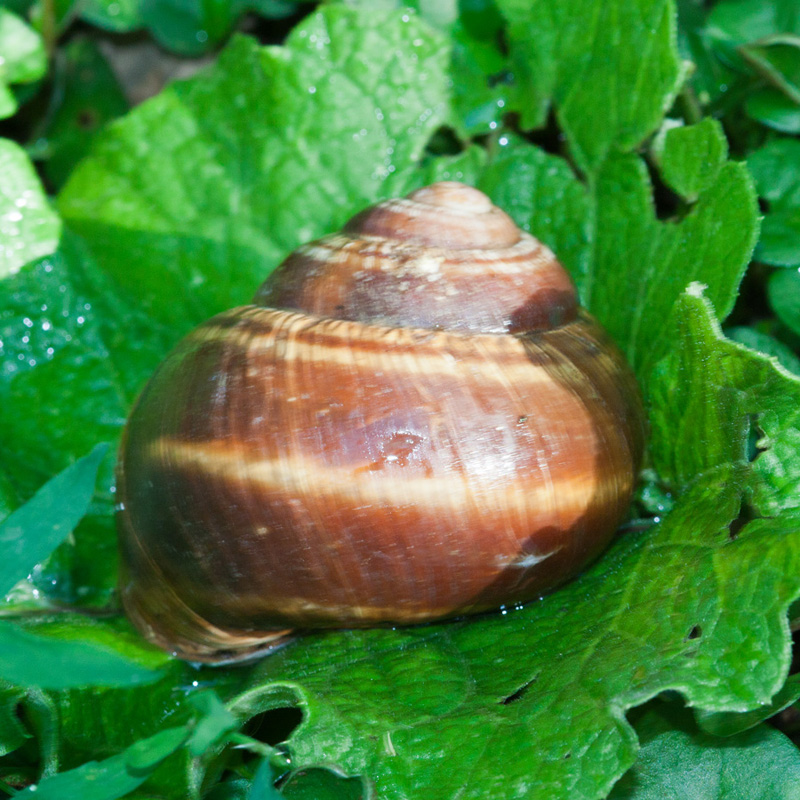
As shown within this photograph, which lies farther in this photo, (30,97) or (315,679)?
(30,97)

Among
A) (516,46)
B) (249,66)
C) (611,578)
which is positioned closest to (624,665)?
(611,578)

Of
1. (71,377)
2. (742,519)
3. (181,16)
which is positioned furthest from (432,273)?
(181,16)

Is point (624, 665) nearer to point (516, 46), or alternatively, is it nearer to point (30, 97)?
point (516, 46)

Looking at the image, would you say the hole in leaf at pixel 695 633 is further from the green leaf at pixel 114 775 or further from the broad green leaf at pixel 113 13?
the broad green leaf at pixel 113 13

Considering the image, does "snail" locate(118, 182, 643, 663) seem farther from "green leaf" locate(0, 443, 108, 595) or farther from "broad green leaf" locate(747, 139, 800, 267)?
"broad green leaf" locate(747, 139, 800, 267)

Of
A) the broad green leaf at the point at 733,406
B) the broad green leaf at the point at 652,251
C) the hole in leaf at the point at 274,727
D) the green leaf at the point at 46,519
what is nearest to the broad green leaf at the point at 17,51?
the green leaf at the point at 46,519


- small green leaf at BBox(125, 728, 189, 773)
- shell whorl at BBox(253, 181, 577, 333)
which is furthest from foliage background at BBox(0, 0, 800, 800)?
shell whorl at BBox(253, 181, 577, 333)

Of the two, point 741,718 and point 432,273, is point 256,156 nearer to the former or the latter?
point 432,273
